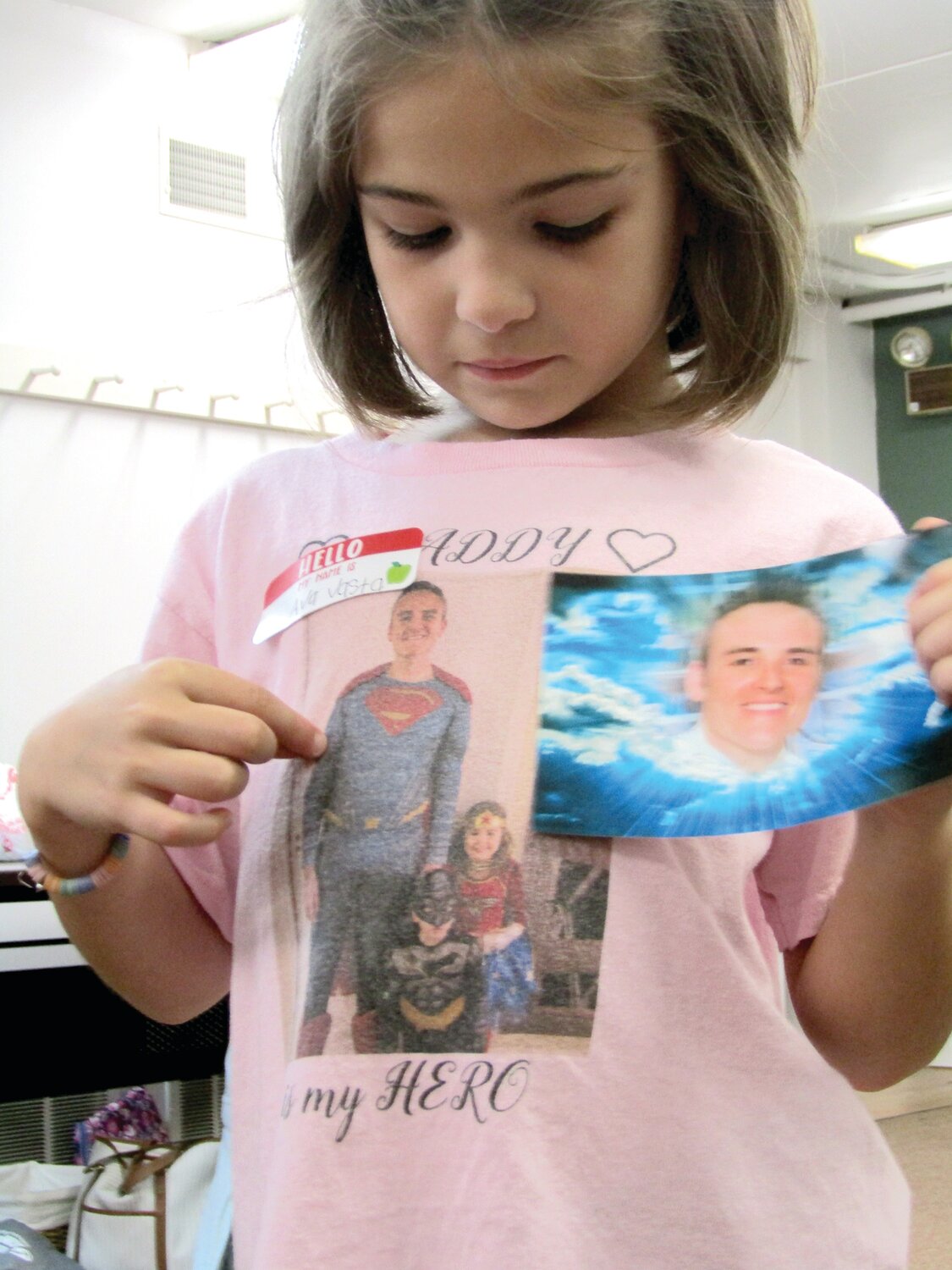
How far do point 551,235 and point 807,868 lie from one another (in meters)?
0.33

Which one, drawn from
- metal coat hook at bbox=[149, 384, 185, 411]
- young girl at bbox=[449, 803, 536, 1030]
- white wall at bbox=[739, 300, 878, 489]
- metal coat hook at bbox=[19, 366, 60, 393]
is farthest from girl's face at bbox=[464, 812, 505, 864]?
white wall at bbox=[739, 300, 878, 489]

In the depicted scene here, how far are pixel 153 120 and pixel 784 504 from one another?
2542 millimetres

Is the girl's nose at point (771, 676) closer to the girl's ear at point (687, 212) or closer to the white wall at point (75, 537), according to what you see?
the girl's ear at point (687, 212)

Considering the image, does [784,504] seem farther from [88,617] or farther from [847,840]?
[88,617]

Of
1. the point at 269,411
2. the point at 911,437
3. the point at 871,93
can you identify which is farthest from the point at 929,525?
the point at 911,437

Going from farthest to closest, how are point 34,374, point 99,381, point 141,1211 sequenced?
point 99,381
point 34,374
point 141,1211

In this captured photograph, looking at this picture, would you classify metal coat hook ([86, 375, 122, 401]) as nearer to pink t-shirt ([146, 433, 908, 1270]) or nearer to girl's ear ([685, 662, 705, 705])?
pink t-shirt ([146, 433, 908, 1270])

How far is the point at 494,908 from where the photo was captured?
0.56 meters

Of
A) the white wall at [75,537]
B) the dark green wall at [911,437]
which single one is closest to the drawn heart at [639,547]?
the white wall at [75,537]

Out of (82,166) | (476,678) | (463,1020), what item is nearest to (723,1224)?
(463,1020)

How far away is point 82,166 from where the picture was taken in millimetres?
2656

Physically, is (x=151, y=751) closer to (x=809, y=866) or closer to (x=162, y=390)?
(x=809, y=866)

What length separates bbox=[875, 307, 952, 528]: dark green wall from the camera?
4.96 metres

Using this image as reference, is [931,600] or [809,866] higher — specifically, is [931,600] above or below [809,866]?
above
